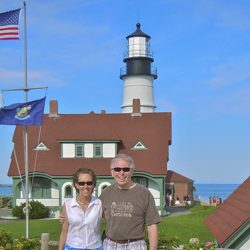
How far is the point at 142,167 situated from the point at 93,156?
135 inches

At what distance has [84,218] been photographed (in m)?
5.48

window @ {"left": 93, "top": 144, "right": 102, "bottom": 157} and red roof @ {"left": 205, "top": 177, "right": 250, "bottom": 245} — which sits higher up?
window @ {"left": 93, "top": 144, "right": 102, "bottom": 157}

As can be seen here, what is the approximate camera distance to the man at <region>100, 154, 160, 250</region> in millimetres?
5309

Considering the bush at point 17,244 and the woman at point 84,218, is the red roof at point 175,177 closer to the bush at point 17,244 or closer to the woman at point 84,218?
the bush at point 17,244

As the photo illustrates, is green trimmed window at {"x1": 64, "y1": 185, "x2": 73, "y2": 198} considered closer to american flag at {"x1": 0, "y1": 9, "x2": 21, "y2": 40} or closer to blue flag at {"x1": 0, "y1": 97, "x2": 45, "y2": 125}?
blue flag at {"x1": 0, "y1": 97, "x2": 45, "y2": 125}

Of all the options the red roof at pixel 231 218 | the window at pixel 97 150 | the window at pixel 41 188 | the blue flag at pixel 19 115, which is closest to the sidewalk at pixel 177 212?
the window at pixel 97 150

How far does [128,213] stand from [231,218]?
485 centimetres

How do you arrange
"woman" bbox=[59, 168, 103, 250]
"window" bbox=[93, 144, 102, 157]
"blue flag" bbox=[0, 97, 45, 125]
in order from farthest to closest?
1. "window" bbox=[93, 144, 102, 157]
2. "blue flag" bbox=[0, 97, 45, 125]
3. "woman" bbox=[59, 168, 103, 250]

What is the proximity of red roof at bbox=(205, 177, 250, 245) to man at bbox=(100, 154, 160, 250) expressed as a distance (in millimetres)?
3568

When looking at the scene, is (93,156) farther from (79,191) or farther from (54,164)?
(79,191)

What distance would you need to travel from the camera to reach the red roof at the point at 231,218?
8.70 metres

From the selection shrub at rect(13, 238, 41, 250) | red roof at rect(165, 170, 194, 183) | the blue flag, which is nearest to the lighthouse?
red roof at rect(165, 170, 194, 183)

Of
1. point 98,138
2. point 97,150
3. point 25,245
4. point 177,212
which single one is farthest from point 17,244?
point 177,212

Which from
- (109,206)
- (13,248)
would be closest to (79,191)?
(109,206)
